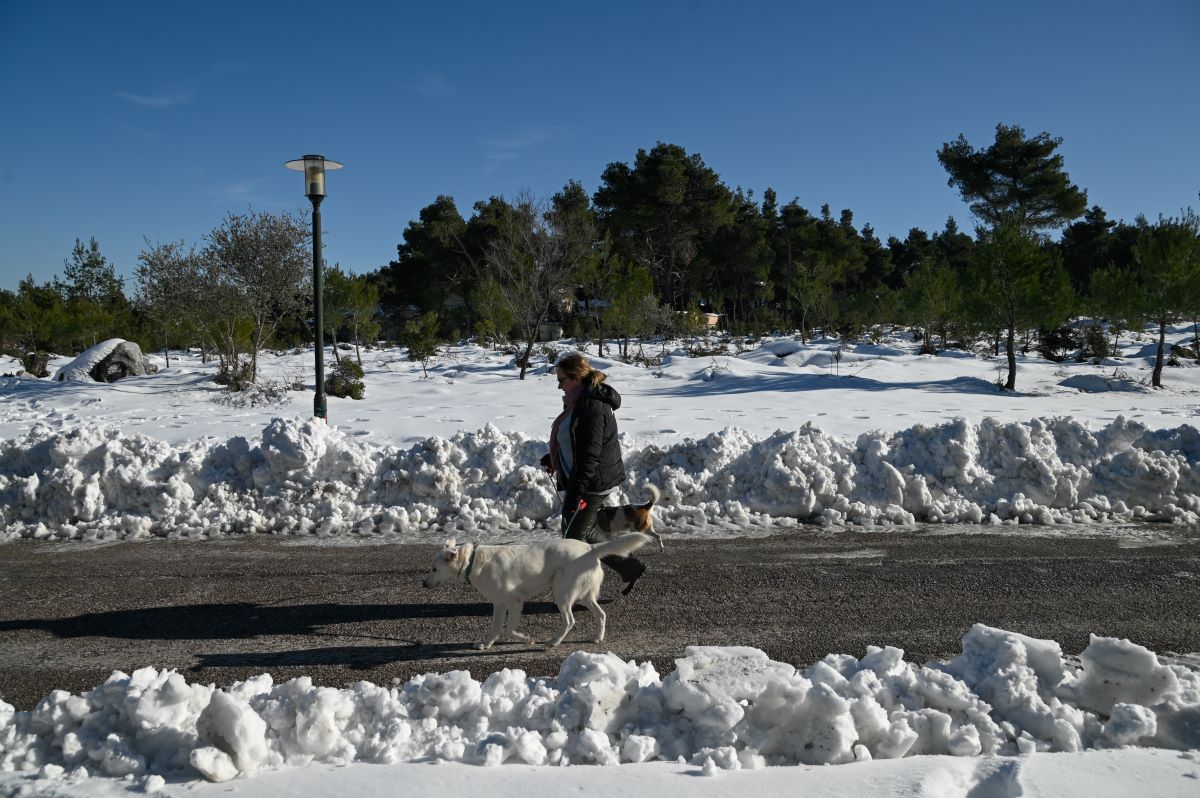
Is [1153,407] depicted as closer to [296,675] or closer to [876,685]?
[876,685]

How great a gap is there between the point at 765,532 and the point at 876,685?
13.3 ft

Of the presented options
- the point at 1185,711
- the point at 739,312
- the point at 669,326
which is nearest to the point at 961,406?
the point at 1185,711

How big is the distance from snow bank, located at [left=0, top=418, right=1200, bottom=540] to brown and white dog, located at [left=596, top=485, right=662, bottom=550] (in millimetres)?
2113

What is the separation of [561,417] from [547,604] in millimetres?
1442

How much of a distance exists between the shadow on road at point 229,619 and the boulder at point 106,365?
1786 centimetres

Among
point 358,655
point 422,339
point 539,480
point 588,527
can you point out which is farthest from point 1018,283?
point 358,655

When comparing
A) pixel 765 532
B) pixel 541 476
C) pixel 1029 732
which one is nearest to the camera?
pixel 1029 732

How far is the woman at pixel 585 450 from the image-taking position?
561cm

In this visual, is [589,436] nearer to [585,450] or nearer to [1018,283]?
[585,450]

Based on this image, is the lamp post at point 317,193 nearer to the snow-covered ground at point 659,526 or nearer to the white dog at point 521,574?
the snow-covered ground at point 659,526

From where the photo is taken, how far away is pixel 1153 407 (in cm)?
1727

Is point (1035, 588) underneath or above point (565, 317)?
underneath

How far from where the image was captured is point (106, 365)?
21.2m

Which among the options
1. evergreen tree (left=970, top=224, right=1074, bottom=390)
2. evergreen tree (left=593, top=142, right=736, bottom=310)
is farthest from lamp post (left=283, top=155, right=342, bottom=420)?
evergreen tree (left=593, top=142, right=736, bottom=310)
